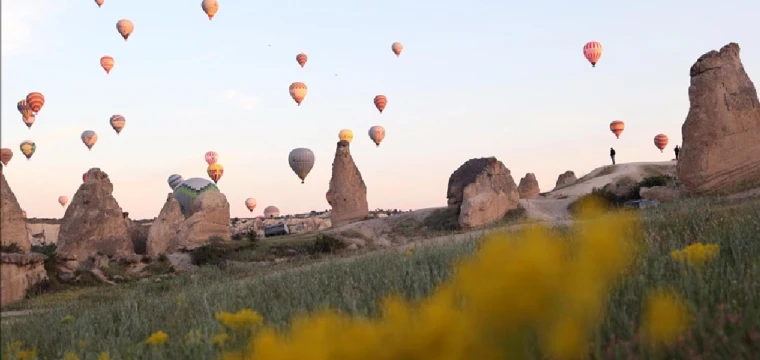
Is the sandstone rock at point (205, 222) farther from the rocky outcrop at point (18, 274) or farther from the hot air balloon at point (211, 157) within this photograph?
the hot air balloon at point (211, 157)

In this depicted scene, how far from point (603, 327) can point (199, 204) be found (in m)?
39.5

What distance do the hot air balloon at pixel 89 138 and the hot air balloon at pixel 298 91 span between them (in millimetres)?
22165

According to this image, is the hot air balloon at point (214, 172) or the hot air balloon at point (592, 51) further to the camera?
the hot air balloon at point (214, 172)

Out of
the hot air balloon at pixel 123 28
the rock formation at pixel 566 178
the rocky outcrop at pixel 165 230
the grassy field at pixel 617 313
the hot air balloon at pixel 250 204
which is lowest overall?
the grassy field at pixel 617 313

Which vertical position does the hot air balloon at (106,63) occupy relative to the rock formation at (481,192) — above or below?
above

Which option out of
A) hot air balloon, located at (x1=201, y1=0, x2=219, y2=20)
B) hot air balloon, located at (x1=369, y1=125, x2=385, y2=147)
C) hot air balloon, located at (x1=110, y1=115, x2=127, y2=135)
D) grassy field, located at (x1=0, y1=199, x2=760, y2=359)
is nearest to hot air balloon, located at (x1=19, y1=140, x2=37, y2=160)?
hot air balloon, located at (x1=110, y1=115, x2=127, y2=135)

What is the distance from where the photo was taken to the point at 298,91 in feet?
214

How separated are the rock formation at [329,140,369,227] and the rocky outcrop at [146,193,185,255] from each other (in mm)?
10277

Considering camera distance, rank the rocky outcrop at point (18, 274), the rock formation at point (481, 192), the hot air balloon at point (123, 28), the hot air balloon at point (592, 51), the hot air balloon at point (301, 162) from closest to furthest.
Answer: the rocky outcrop at point (18, 274) → the rock formation at point (481, 192) → the hot air balloon at point (592, 51) → the hot air balloon at point (123, 28) → the hot air balloon at point (301, 162)


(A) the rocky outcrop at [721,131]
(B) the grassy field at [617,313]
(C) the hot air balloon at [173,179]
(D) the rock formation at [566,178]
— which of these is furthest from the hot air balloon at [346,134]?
(B) the grassy field at [617,313]

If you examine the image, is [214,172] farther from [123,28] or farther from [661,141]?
[661,141]

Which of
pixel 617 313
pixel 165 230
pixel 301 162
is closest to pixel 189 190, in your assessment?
pixel 301 162

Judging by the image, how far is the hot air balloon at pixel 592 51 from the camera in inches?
2133

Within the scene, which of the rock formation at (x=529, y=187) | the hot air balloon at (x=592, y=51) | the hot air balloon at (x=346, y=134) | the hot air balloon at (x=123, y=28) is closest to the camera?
the rock formation at (x=529, y=187)
